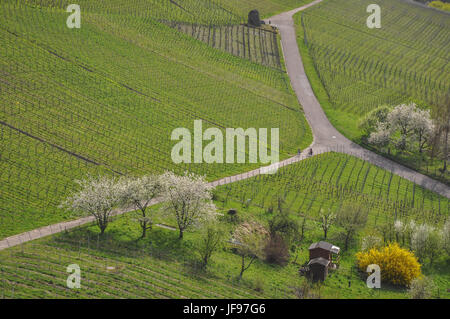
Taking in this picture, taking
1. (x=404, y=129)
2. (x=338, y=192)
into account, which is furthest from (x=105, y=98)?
(x=404, y=129)

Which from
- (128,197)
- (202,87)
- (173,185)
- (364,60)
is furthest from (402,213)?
(364,60)

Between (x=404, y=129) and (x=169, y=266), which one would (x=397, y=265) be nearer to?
(x=169, y=266)

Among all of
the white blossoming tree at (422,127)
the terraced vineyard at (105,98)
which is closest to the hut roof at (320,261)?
the terraced vineyard at (105,98)

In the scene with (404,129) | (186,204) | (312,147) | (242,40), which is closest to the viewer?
(186,204)

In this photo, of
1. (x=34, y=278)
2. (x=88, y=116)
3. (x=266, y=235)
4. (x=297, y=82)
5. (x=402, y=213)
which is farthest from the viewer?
(x=297, y=82)

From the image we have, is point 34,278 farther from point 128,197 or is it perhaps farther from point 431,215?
point 431,215

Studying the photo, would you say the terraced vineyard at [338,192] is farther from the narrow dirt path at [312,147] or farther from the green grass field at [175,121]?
the narrow dirt path at [312,147]
